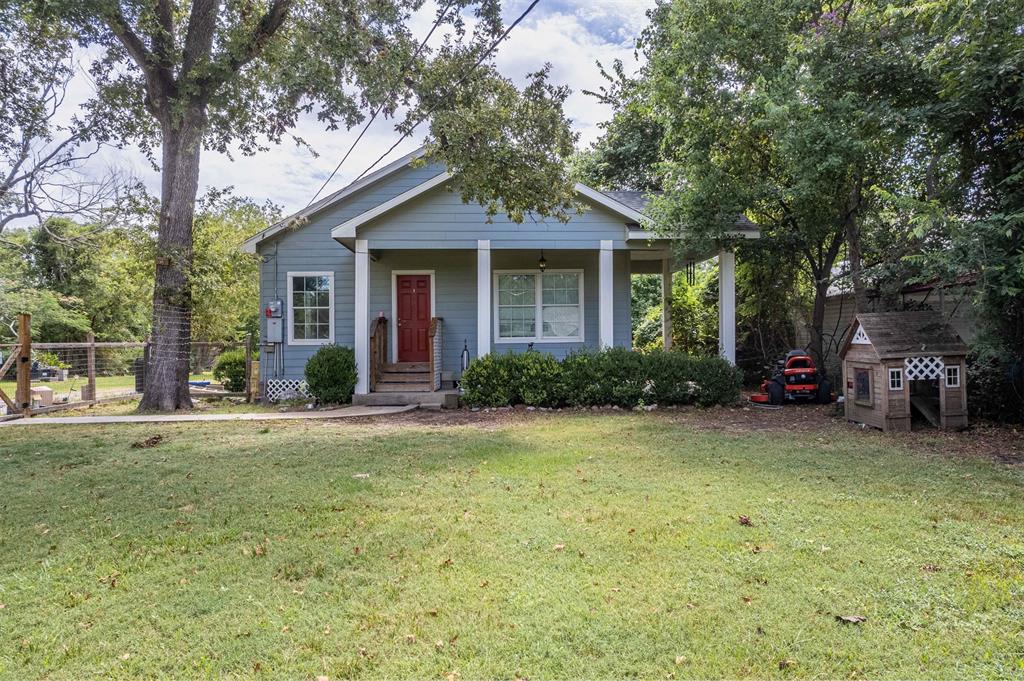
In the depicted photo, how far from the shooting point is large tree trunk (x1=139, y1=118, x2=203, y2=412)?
10984 mm

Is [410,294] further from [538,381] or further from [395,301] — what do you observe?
[538,381]

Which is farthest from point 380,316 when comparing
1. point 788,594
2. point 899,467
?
point 788,594

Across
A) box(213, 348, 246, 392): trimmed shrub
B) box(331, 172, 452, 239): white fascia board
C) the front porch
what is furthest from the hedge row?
box(213, 348, 246, 392): trimmed shrub

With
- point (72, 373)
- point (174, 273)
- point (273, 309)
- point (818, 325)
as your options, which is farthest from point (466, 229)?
point (72, 373)

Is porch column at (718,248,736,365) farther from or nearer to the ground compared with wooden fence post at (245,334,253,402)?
farther from the ground

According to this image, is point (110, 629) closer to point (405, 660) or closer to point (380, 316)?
point (405, 660)

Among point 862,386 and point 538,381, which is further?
point 538,381

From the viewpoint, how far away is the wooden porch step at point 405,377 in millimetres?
12062

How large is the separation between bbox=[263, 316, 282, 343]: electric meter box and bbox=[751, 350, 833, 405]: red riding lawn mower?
10514 millimetres

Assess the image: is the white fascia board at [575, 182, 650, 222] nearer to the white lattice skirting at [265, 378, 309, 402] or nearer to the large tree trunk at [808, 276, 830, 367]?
the large tree trunk at [808, 276, 830, 367]

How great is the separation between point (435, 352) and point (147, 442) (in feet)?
18.0

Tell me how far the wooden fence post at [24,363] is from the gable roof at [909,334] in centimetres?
1345

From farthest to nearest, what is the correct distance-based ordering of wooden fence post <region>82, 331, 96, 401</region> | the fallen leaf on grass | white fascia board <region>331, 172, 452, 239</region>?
wooden fence post <region>82, 331, 96, 401</region>, white fascia board <region>331, 172, 452, 239</region>, the fallen leaf on grass

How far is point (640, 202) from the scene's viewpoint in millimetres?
13258
